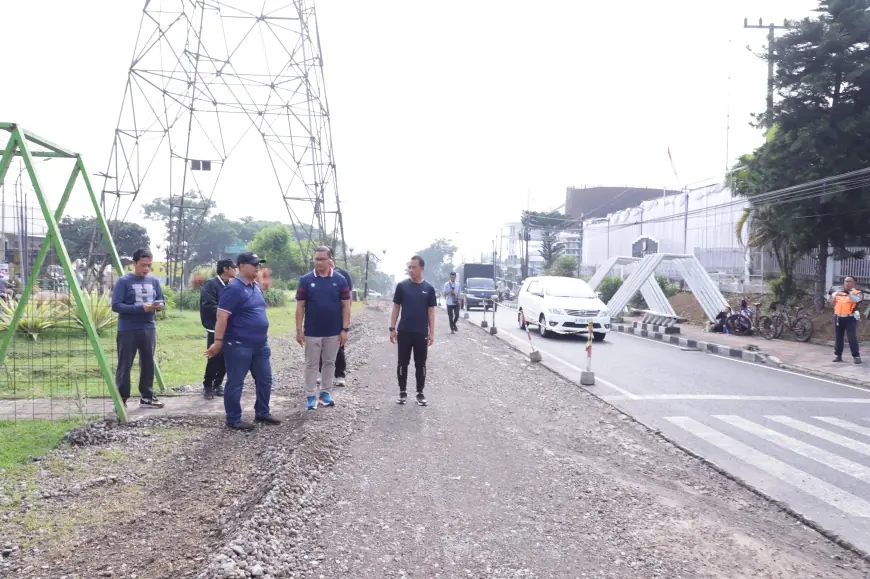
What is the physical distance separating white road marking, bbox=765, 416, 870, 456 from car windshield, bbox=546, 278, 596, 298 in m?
11.5

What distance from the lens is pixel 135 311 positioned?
289 inches

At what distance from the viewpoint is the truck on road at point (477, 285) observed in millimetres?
41375

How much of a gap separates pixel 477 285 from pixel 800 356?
2889 cm

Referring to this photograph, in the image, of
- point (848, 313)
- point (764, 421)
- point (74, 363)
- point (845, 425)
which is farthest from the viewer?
point (848, 313)

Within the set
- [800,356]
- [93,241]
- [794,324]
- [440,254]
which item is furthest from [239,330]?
[440,254]

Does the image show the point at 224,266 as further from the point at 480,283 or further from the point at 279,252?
the point at 480,283

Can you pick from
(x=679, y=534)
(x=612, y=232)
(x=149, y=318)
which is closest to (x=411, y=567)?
(x=679, y=534)

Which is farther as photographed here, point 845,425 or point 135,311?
point 845,425

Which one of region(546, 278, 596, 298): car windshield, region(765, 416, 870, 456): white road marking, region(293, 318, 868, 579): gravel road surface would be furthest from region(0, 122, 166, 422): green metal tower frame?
region(546, 278, 596, 298): car windshield

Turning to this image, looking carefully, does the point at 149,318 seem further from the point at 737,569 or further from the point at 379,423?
the point at 737,569

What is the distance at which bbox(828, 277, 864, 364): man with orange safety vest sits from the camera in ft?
44.7

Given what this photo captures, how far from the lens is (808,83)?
19391mm

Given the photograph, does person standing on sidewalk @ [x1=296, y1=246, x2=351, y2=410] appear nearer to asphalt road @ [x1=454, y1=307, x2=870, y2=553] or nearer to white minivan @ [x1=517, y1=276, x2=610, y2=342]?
asphalt road @ [x1=454, y1=307, x2=870, y2=553]

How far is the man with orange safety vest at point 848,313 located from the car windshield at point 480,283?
30020 millimetres
